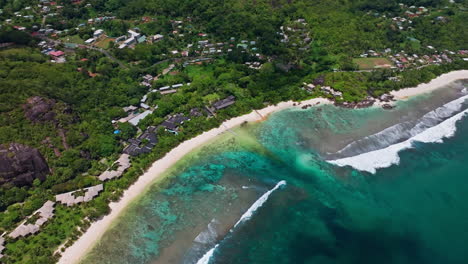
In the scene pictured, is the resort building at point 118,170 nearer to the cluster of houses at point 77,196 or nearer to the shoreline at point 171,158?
the cluster of houses at point 77,196

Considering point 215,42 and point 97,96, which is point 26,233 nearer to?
point 97,96

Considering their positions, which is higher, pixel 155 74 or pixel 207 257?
pixel 155 74

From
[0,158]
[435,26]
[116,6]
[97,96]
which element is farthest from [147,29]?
[435,26]

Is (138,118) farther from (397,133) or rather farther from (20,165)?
(397,133)

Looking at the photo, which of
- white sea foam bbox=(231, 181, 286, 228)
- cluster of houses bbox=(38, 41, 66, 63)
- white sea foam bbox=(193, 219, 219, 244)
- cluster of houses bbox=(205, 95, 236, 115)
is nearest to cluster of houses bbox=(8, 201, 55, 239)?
white sea foam bbox=(193, 219, 219, 244)

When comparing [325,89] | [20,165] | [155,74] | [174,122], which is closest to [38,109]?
[20,165]

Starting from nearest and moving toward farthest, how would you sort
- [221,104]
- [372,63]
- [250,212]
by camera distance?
[250,212] → [221,104] → [372,63]

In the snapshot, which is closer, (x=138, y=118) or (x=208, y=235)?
(x=208, y=235)
